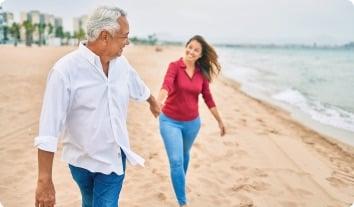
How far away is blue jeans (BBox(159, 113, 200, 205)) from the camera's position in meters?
3.19

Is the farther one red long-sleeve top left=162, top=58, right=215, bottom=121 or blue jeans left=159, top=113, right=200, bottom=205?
red long-sleeve top left=162, top=58, right=215, bottom=121

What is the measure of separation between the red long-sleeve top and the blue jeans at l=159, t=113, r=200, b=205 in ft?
0.18

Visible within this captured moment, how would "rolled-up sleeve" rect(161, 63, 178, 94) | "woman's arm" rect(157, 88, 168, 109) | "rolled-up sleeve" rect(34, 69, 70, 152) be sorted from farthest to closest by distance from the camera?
"rolled-up sleeve" rect(161, 63, 178, 94), "woman's arm" rect(157, 88, 168, 109), "rolled-up sleeve" rect(34, 69, 70, 152)

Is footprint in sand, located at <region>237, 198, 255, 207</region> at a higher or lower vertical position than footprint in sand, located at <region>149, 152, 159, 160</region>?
higher

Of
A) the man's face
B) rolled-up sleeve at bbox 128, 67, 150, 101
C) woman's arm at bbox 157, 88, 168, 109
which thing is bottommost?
woman's arm at bbox 157, 88, 168, 109

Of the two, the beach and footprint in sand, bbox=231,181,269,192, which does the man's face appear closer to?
the beach

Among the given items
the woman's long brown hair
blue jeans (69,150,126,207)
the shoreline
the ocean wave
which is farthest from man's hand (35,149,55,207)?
the ocean wave

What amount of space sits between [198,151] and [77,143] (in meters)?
3.33

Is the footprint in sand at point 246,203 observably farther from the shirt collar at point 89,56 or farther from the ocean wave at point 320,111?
the ocean wave at point 320,111

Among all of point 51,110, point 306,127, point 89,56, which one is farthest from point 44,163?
point 306,127

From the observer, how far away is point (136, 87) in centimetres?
233

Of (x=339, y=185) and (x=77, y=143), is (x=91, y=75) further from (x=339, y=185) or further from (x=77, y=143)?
(x=339, y=185)

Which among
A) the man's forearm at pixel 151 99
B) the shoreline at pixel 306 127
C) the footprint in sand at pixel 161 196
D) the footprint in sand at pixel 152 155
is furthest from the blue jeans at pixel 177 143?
the shoreline at pixel 306 127

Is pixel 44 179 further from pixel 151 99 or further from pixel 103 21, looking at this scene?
pixel 151 99
